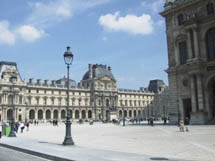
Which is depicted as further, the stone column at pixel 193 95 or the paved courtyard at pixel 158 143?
the stone column at pixel 193 95

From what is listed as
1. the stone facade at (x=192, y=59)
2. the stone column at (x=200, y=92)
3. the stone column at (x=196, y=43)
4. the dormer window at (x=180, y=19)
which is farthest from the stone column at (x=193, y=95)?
the dormer window at (x=180, y=19)

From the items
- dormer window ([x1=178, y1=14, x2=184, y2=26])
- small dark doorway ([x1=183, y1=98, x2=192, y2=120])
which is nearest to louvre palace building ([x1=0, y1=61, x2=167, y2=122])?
small dark doorway ([x1=183, y1=98, x2=192, y2=120])

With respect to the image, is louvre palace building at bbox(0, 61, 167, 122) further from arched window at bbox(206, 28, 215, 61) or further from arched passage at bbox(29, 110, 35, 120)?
arched window at bbox(206, 28, 215, 61)

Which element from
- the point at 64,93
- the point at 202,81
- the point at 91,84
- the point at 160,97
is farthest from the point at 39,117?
the point at 202,81

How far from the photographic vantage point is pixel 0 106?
76.7m

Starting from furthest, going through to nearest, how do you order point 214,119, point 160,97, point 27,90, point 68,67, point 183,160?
1. point 160,97
2. point 27,90
3. point 214,119
4. point 68,67
5. point 183,160

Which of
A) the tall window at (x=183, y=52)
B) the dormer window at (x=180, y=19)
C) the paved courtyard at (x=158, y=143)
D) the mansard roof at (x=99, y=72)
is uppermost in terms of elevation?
the mansard roof at (x=99, y=72)

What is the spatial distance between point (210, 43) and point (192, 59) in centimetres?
292

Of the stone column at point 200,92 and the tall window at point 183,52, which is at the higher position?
the tall window at point 183,52

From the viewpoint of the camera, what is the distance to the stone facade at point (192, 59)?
106 ft

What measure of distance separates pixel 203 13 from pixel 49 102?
214ft

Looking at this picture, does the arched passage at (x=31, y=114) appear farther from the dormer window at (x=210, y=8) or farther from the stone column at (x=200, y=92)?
the dormer window at (x=210, y=8)

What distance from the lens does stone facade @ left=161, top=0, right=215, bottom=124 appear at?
32438 mm

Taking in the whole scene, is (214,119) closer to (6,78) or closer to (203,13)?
(203,13)
